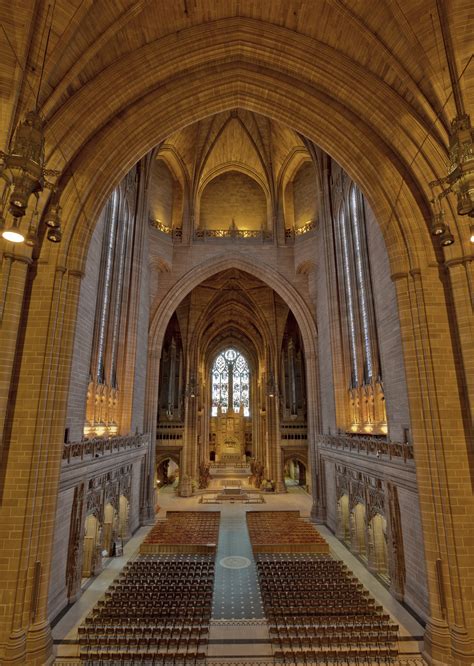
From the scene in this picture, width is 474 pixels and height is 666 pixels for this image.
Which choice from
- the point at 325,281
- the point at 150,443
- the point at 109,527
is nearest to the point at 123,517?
the point at 109,527

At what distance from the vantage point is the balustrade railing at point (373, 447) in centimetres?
890

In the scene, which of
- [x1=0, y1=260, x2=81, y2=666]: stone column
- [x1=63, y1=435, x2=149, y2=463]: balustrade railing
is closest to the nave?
[x1=0, y1=260, x2=81, y2=666]: stone column

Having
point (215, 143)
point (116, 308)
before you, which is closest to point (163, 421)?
point (116, 308)

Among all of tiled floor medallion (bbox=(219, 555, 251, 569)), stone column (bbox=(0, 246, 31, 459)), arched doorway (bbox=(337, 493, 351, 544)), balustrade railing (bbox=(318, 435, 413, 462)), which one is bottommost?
tiled floor medallion (bbox=(219, 555, 251, 569))

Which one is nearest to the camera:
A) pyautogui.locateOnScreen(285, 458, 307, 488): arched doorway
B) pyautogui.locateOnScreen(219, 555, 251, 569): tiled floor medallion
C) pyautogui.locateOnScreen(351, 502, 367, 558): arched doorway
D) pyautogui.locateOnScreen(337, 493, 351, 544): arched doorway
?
pyautogui.locateOnScreen(219, 555, 251, 569): tiled floor medallion

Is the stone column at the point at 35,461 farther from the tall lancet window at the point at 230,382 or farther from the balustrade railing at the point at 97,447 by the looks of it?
the tall lancet window at the point at 230,382

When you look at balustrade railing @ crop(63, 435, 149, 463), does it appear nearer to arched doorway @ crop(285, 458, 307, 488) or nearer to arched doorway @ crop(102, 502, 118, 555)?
arched doorway @ crop(102, 502, 118, 555)

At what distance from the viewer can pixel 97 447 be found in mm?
11250

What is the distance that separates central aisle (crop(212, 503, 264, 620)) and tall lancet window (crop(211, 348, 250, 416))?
82.7 ft

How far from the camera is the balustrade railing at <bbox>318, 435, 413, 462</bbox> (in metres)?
8.90

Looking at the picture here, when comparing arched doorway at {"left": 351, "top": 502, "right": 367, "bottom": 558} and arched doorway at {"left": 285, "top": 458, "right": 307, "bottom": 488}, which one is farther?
arched doorway at {"left": 285, "top": 458, "right": 307, "bottom": 488}

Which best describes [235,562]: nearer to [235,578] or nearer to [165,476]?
[235,578]

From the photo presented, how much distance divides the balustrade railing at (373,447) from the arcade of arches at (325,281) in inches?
4.7

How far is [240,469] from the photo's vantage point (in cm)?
3725
